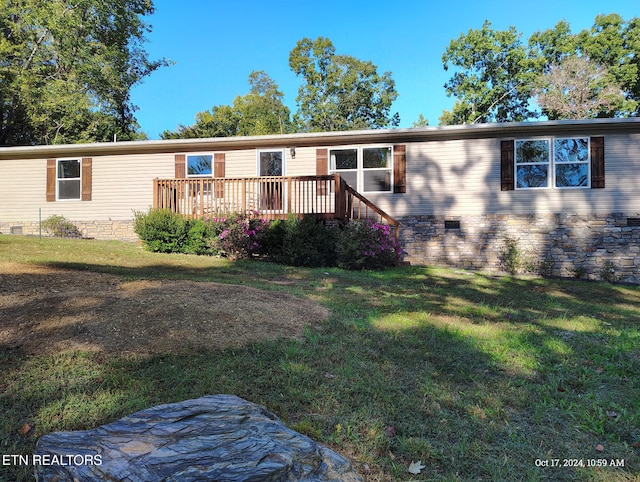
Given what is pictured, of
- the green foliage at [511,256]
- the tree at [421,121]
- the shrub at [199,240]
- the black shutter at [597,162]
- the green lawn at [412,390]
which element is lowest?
the green lawn at [412,390]

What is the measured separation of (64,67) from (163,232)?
1406cm

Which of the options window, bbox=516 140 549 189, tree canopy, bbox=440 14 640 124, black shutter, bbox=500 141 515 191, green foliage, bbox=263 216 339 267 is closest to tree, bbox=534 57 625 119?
tree canopy, bbox=440 14 640 124

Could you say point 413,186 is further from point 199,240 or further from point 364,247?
point 199,240

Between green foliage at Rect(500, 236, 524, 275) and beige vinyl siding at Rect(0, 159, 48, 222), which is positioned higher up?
beige vinyl siding at Rect(0, 159, 48, 222)

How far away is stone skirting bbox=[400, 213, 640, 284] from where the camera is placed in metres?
9.98

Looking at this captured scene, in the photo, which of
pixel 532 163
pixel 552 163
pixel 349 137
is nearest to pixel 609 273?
pixel 552 163

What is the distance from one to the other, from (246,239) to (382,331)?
5828mm

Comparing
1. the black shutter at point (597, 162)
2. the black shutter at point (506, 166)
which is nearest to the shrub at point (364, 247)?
the black shutter at point (506, 166)

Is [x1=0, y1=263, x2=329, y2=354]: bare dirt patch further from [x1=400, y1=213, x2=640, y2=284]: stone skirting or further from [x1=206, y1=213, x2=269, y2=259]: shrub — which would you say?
[x1=400, y1=213, x2=640, y2=284]: stone skirting

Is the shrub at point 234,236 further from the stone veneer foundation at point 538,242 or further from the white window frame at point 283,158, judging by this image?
the stone veneer foundation at point 538,242

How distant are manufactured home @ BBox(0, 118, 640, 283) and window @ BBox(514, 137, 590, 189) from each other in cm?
3

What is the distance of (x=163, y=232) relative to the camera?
31.4ft

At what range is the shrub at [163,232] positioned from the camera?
9.55 metres

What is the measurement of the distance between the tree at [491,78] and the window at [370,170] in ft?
47.4
